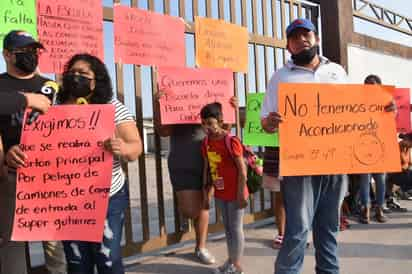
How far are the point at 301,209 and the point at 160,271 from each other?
5.21 feet

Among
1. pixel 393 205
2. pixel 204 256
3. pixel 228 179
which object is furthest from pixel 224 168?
pixel 393 205

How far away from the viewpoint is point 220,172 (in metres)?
3.60

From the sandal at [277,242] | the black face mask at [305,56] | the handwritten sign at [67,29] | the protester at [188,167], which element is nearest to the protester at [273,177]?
the sandal at [277,242]

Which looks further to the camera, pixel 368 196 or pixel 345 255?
pixel 368 196

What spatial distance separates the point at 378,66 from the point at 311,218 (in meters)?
4.92

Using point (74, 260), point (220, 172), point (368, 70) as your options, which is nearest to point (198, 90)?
point (220, 172)

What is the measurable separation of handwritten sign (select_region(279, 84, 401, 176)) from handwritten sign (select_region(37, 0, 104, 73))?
63.6 inches

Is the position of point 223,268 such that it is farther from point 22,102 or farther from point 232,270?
point 22,102

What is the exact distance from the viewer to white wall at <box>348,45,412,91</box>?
6.38m

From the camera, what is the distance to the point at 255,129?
174 inches

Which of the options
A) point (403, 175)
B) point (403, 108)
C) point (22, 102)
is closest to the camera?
point (22, 102)

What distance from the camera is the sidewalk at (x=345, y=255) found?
12.4ft

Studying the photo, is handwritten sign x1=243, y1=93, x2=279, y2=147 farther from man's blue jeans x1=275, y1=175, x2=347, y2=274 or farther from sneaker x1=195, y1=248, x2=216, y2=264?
man's blue jeans x1=275, y1=175, x2=347, y2=274

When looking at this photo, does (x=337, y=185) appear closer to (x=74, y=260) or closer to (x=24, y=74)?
(x=74, y=260)
